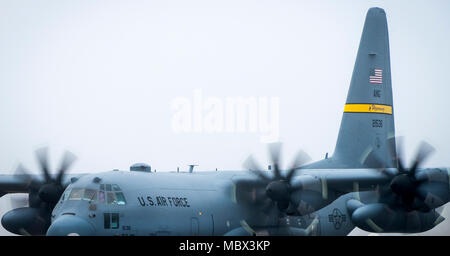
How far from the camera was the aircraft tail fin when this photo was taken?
91.1ft

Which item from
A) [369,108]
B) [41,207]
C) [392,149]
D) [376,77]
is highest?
[376,77]

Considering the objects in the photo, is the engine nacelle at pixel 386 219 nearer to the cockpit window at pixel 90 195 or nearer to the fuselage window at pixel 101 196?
the fuselage window at pixel 101 196

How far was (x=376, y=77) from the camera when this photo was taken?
29016 millimetres

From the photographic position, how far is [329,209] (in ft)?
81.7

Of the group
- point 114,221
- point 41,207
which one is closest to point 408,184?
point 114,221

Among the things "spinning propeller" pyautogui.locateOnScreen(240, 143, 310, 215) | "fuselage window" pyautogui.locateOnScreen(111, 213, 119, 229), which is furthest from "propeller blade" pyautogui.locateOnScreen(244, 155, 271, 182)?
"fuselage window" pyautogui.locateOnScreen(111, 213, 119, 229)

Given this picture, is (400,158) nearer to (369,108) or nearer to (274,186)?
(274,186)

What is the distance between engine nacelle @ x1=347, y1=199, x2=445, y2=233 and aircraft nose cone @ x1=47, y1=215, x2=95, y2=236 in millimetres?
8934

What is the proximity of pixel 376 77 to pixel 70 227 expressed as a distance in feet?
54.5

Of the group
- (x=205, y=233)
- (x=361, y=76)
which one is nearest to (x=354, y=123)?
(x=361, y=76)

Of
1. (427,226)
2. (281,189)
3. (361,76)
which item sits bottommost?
(427,226)
